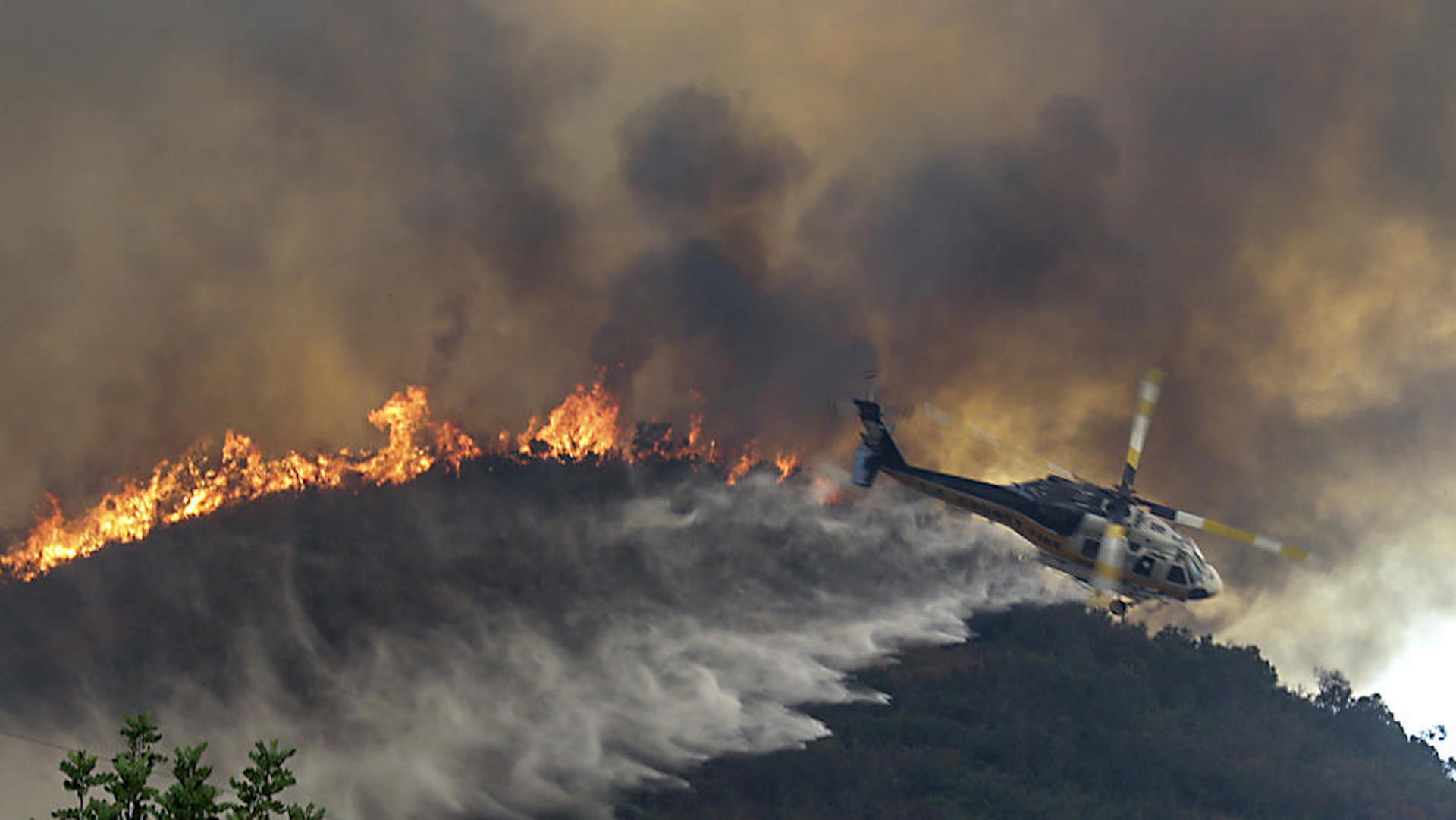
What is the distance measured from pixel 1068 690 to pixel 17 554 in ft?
427

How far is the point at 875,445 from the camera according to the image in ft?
241

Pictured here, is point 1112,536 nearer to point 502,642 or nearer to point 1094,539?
point 1094,539

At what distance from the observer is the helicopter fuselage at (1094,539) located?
214 ft

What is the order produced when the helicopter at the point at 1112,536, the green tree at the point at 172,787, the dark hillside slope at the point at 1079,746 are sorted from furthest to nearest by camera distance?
the dark hillside slope at the point at 1079,746 < the helicopter at the point at 1112,536 < the green tree at the point at 172,787

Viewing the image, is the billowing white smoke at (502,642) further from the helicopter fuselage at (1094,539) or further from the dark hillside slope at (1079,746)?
the helicopter fuselage at (1094,539)

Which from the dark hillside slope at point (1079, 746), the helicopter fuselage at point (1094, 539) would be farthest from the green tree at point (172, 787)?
the dark hillside slope at point (1079, 746)

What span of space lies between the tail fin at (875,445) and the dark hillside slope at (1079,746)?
220 ft

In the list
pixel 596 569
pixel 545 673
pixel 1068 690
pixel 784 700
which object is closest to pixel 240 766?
pixel 545 673

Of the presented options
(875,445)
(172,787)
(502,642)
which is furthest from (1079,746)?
(172,787)

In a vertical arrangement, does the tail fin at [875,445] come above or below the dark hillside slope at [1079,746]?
below

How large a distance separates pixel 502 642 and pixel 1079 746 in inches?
3703

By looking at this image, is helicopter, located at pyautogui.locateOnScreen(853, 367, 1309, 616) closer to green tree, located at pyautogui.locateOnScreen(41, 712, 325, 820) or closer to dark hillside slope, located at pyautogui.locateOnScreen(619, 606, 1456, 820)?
green tree, located at pyautogui.locateOnScreen(41, 712, 325, 820)

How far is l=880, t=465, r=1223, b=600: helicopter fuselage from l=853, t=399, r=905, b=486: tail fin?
7.14 m

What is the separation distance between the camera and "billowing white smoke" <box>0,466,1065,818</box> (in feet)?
330
